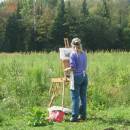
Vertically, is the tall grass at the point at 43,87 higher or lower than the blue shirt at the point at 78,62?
lower

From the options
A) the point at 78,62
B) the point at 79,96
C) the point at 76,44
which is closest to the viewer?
the point at 76,44

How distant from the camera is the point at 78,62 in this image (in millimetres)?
10977

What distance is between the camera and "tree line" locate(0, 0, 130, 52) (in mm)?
66188

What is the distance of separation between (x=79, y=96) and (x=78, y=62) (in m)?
0.79

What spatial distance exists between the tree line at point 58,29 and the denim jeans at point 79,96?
5190 centimetres

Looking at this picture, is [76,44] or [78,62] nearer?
[76,44]

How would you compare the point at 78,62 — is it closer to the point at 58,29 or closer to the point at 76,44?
the point at 76,44

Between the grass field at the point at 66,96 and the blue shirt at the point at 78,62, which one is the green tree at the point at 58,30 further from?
the blue shirt at the point at 78,62

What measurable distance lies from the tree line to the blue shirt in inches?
2053

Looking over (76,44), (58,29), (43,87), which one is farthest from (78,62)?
(58,29)

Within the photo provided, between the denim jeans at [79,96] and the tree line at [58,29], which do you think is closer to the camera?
the denim jeans at [79,96]

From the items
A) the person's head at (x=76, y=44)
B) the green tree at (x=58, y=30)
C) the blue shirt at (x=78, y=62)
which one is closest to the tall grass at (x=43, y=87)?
the blue shirt at (x=78, y=62)

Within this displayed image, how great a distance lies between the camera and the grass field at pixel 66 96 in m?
10.8

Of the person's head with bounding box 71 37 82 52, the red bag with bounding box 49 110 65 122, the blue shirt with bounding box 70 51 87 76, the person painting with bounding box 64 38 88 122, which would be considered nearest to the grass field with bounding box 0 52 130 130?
the red bag with bounding box 49 110 65 122
